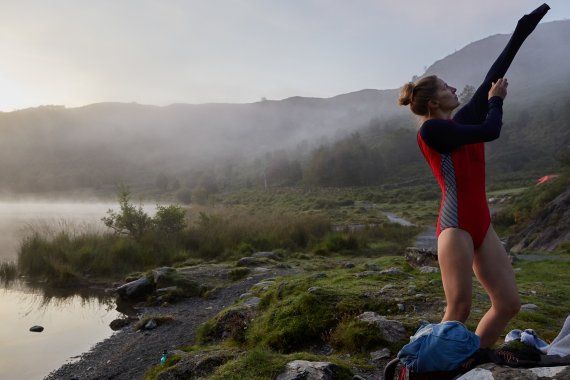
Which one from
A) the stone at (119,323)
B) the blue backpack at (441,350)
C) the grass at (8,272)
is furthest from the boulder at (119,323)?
the blue backpack at (441,350)

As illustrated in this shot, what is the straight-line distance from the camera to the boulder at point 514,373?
2262mm

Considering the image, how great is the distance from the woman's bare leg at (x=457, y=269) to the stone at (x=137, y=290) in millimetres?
9705

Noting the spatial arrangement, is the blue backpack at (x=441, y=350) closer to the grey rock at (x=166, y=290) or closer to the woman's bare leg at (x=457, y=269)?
the woman's bare leg at (x=457, y=269)

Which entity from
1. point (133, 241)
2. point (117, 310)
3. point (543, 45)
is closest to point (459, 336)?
point (117, 310)

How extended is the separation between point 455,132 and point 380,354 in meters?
2.85

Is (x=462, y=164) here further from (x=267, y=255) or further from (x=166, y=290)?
(x=267, y=255)

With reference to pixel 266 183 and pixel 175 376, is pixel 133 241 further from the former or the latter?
pixel 266 183

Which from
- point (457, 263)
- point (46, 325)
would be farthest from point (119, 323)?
point (457, 263)

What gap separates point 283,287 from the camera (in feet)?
24.5

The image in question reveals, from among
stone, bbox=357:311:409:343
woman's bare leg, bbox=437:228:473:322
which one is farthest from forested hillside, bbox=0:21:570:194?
woman's bare leg, bbox=437:228:473:322

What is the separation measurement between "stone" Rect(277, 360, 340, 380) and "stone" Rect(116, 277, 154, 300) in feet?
26.2

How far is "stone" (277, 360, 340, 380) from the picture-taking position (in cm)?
382

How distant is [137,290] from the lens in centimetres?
1114

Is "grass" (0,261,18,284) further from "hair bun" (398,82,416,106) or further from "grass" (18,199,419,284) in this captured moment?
"hair bun" (398,82,416,106)
